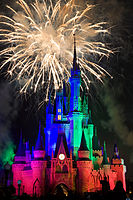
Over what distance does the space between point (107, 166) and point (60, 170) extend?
11411mm

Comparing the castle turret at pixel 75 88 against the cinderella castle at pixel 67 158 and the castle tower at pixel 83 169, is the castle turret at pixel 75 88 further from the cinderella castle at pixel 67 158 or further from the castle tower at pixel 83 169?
the castle tower at pixel 83 169

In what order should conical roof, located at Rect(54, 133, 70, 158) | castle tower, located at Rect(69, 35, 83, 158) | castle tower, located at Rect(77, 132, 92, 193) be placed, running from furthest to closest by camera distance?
castle tower, located at Rect(69, 35, 83, 158) → conical roof, located at Rect(54, 133, 70, 158) → castle tower, located at Rect(77, 132, 92, 193)

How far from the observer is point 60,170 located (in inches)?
2315

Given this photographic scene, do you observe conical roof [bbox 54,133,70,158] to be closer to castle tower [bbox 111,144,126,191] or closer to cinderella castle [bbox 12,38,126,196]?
cinderella castle [bbox 12,38,126,196]

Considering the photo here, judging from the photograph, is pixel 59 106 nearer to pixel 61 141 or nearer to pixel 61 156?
pixel 61 141

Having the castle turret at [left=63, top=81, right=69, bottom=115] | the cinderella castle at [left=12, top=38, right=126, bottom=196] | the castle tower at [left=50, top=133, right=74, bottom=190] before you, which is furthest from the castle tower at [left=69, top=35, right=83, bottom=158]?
the castle turret at [left=63, top=81, right=69, bottom=115]

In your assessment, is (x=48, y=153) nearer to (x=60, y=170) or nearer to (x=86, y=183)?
(x=60, y=170)

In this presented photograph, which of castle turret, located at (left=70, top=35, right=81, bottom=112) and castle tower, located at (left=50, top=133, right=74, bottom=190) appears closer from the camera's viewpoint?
castle tower, located at (left=50, top=133, right=74, bottom=190)

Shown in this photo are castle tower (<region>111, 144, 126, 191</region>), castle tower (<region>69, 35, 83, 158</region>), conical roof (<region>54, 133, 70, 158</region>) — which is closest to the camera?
conical roof (<region>54, 133, 70, 158</region>)

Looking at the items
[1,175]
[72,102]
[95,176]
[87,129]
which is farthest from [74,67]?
[1,175]

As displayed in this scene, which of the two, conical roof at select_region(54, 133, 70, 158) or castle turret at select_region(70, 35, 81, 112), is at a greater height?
castle turret at select_region(70, 35, 81, 112)

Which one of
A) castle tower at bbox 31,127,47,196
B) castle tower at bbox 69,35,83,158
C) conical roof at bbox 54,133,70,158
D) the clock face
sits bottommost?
castle tower at bbox 31,127,47,196

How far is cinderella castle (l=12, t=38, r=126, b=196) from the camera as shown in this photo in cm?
5819

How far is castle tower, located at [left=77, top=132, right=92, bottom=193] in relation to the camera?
188 ft
